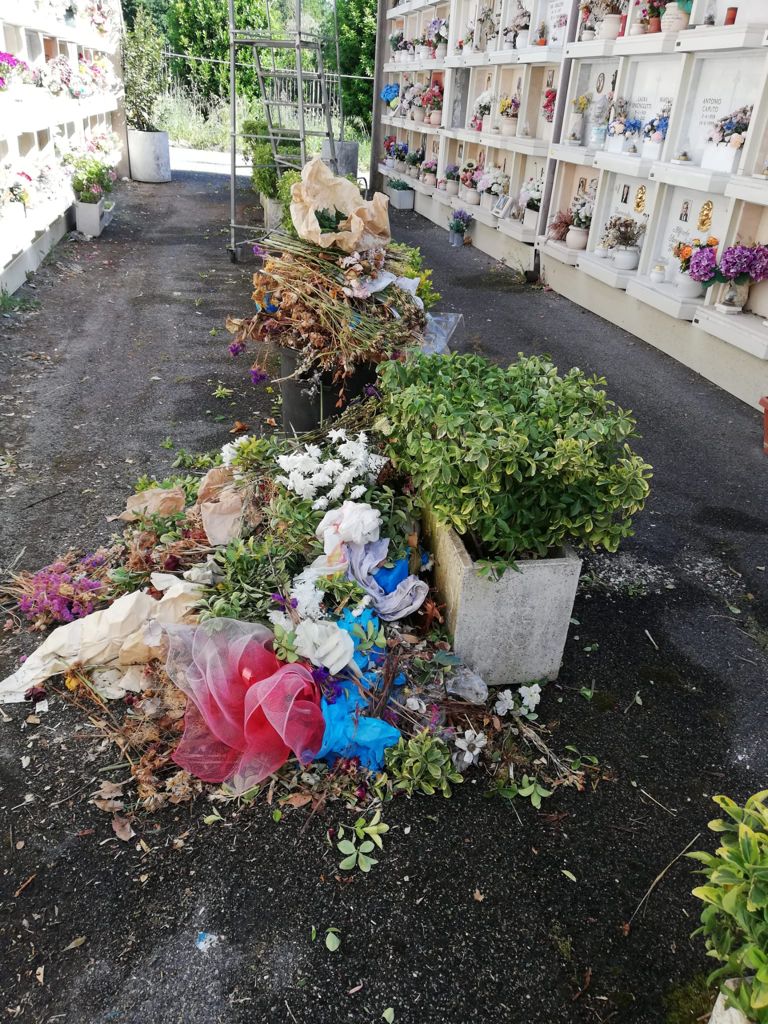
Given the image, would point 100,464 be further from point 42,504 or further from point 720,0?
point 720,0

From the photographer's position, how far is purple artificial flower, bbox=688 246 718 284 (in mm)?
5812

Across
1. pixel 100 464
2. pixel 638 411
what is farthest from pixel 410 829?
pixel 638 411

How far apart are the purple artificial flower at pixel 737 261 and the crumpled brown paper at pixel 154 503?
4.27 m

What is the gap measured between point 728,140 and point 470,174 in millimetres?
5731

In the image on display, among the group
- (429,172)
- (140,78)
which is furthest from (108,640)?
(140,78)

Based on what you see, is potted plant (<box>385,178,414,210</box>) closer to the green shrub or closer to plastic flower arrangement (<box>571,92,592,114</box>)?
plastic flower arrangement (<box>571,92,592,114</box>)

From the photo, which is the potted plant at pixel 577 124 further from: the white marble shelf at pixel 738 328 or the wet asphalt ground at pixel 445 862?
the wet asphalt ground at pixel 445 862

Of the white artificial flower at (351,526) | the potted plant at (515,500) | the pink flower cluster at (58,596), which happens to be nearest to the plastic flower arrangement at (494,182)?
the potted plant at (515,500)

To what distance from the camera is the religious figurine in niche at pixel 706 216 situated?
20.7 feet

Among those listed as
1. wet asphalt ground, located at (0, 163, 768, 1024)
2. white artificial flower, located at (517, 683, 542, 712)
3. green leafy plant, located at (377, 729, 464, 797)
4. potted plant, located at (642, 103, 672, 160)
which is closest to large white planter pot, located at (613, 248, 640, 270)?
potted plant, located at (642, 103, 672, 160)

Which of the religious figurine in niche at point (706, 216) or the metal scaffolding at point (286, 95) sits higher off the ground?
the metal scaffolding at point (286, 95)

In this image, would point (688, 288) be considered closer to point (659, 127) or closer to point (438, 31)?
point (659, 127)

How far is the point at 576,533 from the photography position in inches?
106

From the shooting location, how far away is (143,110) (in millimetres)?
14828
